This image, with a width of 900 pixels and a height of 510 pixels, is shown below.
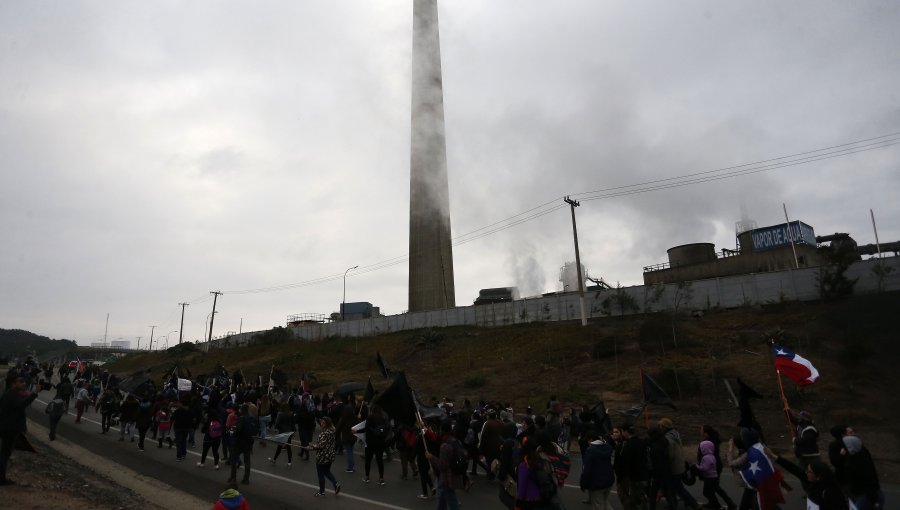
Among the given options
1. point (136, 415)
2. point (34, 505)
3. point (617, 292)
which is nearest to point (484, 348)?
point (617, 292)

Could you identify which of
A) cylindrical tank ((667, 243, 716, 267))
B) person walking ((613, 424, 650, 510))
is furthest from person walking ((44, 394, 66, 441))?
cylindrical tank ((667, 243, 716, 267))

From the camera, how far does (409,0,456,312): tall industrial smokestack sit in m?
63.2

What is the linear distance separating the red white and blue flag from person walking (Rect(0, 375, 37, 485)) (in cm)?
1167

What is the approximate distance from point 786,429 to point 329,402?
49.0ft

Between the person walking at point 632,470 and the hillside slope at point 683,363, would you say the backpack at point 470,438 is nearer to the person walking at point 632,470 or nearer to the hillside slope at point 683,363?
the person walking at point 632,470

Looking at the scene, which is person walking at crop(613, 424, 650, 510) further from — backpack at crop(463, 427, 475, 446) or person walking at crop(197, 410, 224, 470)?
person walking at crop(197, 410, 224, 470)

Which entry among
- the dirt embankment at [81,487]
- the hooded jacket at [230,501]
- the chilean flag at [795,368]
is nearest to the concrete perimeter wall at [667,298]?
the chilean flag at [795,368]

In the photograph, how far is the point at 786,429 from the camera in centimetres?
1606

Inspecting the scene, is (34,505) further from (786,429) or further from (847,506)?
(786,429)

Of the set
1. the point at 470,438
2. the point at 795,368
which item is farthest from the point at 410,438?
the point at 795,368

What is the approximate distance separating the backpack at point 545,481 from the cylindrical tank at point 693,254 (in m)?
57.4

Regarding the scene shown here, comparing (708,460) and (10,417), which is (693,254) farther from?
(10,417)

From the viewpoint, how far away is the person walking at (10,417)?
859 cm

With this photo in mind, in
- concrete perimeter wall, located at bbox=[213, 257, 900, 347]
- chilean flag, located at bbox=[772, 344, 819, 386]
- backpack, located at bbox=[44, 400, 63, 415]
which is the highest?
concrete perimeter wall, located at bbox=[213, 257, 900, 347]
